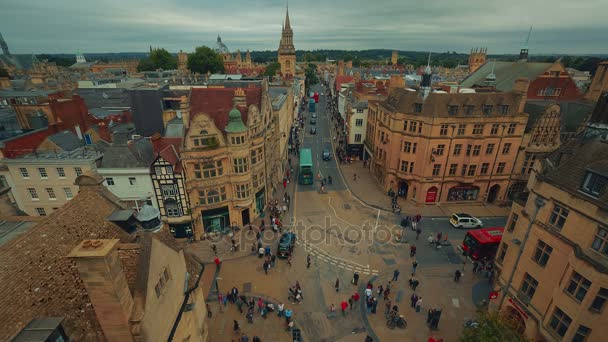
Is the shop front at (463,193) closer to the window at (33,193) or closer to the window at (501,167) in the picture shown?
the window at (501,167)

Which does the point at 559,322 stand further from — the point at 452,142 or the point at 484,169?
the point at 484,169

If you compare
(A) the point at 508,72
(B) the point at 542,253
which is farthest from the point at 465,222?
(A) the point at 508,72

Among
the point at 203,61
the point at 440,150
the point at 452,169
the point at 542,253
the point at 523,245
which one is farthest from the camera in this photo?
the point at 203,61

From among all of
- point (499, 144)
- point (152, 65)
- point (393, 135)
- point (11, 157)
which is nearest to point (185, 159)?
point (11, 157)

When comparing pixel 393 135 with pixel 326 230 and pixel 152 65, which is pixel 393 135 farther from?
pixel 152 65

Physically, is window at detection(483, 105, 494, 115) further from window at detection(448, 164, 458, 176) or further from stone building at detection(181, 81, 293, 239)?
stone building at detection(181, 81, 293, 239)

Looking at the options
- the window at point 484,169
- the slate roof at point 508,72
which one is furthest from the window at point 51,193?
the slate roof at point 508,72
